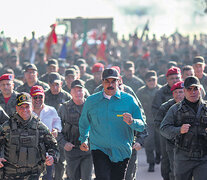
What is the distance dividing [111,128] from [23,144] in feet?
3.71

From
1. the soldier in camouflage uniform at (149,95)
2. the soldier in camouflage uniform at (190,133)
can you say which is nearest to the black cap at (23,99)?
the soldier in camouflage uniform at (190,133)

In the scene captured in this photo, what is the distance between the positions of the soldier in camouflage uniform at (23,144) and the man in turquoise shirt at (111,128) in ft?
1.98

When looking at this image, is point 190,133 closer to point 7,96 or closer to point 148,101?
point 7,96

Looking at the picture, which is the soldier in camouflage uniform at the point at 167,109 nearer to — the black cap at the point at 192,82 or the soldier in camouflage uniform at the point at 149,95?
the black cap at the point at 192,82

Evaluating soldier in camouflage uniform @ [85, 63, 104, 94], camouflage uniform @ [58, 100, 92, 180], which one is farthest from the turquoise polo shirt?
soldier in camouflage uniform @ [85, 63, 104, 94]

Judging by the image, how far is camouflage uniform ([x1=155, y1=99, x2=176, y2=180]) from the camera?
8.81 m

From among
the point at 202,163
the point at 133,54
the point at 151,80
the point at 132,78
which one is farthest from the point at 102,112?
the point at 133,54

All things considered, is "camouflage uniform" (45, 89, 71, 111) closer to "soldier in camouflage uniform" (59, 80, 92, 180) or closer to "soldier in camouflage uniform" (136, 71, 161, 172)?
"soldier in camouflage uniform" (59, 80, 92, 180)

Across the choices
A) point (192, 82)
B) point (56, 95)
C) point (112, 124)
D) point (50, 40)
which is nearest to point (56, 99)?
point (56, 95)

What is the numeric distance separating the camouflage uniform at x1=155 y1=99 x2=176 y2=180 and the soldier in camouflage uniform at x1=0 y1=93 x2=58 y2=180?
2331 mm

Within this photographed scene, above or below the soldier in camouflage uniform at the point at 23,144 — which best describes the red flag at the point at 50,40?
above

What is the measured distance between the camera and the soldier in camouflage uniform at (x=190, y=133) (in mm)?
7113

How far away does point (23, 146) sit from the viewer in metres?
6.95

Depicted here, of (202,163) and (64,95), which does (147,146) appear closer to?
(64,95)
